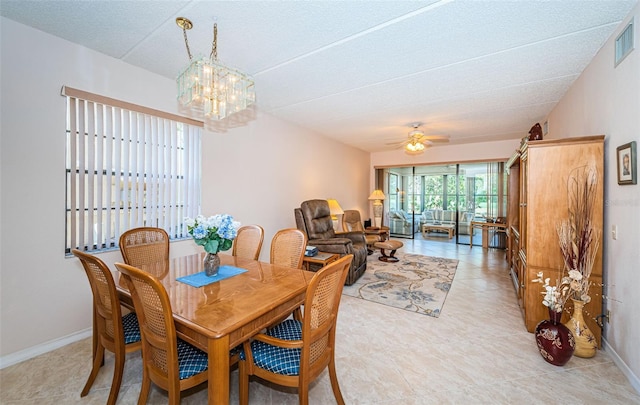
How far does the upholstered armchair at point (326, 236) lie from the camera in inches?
149

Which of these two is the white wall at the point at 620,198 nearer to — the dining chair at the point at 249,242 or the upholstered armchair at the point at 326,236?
the upholstered armchair at the point at 326,236

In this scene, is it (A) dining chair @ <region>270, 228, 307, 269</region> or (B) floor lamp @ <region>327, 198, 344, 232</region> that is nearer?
(A) dining chair @ <region>270, 228, 307, 269</region>

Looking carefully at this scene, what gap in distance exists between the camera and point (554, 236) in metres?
2.37

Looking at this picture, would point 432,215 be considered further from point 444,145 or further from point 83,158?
point 83,158

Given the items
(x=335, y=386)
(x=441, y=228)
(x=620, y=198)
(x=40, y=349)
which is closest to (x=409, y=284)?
(x=620, y=198)

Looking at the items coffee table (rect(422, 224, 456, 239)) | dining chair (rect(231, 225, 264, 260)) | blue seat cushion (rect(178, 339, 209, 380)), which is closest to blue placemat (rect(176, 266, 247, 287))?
blue seat cushion (rect(178, 339, 209, 380))

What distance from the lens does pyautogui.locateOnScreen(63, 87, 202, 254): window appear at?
90.6 inches

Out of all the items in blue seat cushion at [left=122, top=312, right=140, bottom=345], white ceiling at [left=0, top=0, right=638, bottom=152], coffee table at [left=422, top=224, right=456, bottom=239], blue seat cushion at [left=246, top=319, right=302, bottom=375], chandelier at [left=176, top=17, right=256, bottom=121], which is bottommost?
blue seat cushion at [left=246, top=319, right=302, bottom=375]

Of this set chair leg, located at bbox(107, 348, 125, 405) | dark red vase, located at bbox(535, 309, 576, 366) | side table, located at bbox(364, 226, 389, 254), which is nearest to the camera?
chair leg, located at bbox(107, 348, 125, 405)

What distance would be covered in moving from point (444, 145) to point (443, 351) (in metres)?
5.49

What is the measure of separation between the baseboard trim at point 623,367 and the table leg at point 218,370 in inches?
105

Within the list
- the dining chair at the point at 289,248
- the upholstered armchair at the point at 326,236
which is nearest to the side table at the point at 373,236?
the upholstered armchair at the point at 326,236

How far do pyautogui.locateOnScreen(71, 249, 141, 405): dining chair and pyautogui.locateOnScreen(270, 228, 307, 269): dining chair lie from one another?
3.77 ft

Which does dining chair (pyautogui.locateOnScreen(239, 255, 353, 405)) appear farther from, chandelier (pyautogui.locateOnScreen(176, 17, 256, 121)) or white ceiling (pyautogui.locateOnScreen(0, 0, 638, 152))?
white ceiling (pyautogui.locateOnScreen(0, 0, 638, 152))
